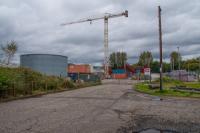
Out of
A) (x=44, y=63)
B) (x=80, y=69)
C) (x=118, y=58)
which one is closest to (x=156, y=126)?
(x=44, y=63)

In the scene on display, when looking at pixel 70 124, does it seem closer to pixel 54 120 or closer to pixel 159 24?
pixel 54 120

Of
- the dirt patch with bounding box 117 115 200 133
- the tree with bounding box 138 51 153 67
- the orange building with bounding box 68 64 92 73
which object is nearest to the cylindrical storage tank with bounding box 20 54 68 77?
the orange building with bounding box 68 64 92 73

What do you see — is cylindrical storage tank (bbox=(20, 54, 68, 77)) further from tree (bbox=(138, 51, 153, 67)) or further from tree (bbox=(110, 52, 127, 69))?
tree (bbox=(138, 51, 153, 67))

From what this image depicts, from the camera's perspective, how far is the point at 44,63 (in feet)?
157

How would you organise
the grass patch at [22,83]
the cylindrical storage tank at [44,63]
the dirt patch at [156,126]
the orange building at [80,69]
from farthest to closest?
the orange building at [80,69]
the cylindrical storage tank at [44,63]
the grass patch at [22,83]
the dirt patch at [156,126]

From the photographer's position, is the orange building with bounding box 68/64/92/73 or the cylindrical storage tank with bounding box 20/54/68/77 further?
the orange building with bounding box 68/64/92/73

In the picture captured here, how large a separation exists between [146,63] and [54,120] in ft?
453

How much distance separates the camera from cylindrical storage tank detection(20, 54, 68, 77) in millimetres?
47312

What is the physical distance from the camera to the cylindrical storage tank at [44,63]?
47.3 metres

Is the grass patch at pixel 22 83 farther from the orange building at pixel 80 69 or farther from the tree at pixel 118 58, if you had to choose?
the tree at pixel 118 58

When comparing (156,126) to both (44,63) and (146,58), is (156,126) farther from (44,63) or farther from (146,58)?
(146,58)

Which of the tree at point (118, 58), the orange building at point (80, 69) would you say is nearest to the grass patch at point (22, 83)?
the orange building at point (80, 69)

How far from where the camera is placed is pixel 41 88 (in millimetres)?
24625

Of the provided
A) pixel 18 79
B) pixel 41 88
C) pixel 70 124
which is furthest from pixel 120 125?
pixel 41 88
